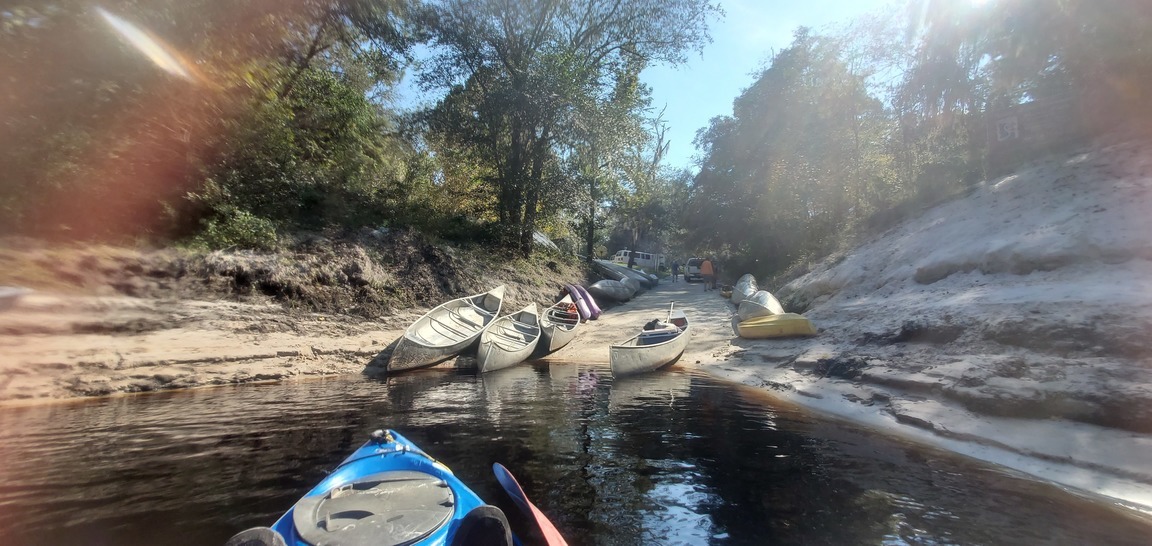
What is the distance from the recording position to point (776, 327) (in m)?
13.9

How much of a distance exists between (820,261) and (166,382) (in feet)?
72.7

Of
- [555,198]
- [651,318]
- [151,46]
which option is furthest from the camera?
[555,198]

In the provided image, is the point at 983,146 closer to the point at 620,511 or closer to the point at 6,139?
the point at 620,511

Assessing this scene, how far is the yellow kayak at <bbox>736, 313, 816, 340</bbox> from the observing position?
522 inches

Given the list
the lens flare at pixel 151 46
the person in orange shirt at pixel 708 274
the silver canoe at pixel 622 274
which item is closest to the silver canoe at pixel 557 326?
the silver canoe at pixel 622 274

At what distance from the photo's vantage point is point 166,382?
995 centimetres

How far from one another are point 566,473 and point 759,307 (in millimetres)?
11622

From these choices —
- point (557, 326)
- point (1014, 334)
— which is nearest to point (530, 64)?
point (557, 326)

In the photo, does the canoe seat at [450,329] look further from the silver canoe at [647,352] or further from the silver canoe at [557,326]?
the silver canoe at [647,352]

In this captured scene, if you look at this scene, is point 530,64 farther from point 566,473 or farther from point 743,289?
point 566,473

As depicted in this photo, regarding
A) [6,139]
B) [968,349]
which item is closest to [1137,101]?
[968,349]

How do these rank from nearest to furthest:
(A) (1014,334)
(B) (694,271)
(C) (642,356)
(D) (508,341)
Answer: (A) (1014,334)
(C) (642,356)
(D) (508,341)
(B) (694,271)

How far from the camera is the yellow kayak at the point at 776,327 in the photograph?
13.3 meters

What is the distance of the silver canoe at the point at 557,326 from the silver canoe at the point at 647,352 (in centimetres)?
342
